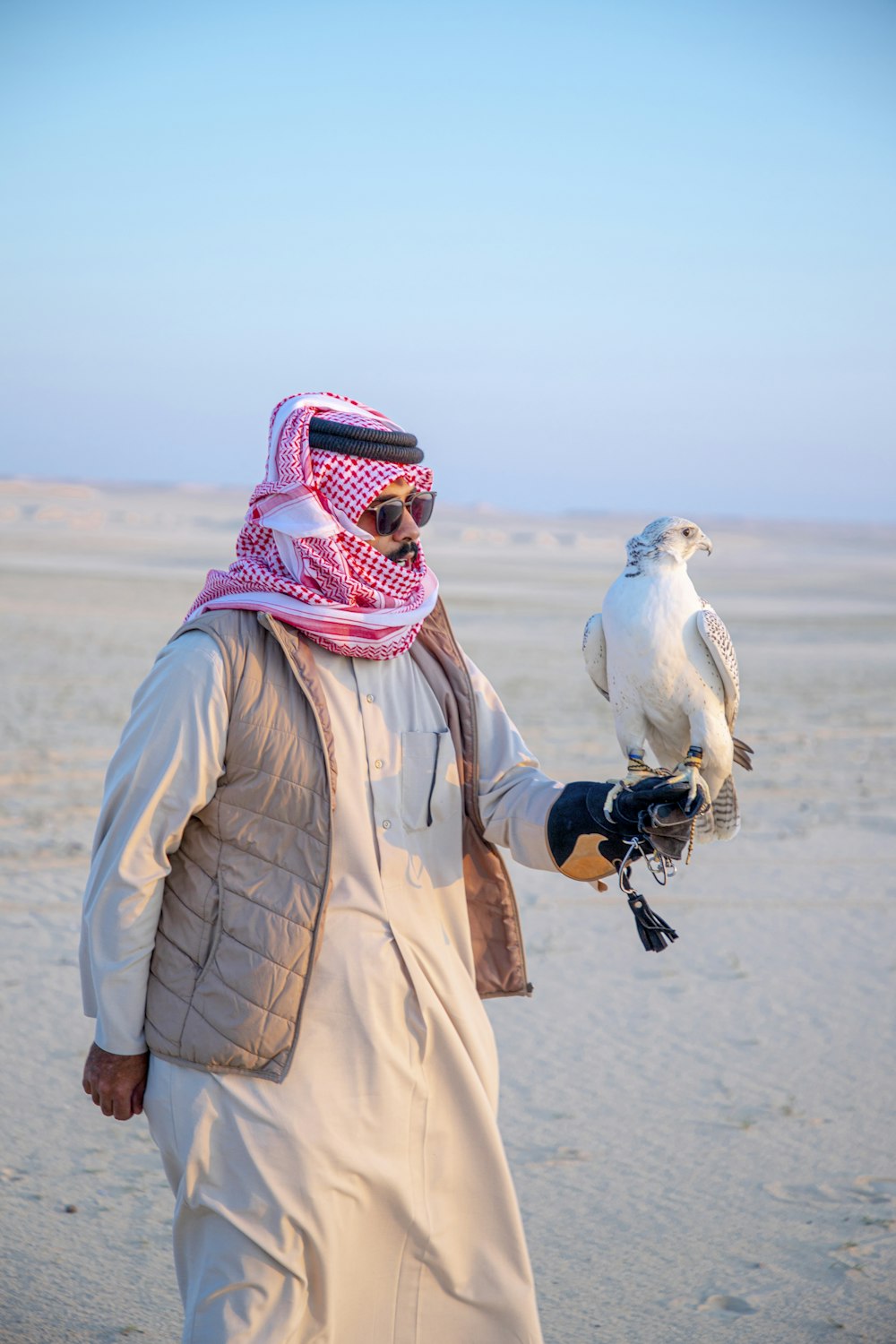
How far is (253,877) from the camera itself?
74.9 inches

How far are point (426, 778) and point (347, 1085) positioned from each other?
524 millimetres

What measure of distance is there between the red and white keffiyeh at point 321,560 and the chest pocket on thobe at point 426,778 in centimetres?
17

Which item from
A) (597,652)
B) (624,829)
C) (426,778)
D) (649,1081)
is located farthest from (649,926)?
(649,1081)

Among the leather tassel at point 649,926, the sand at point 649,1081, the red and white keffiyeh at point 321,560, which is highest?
the red and white keffiyeh at point 321,560

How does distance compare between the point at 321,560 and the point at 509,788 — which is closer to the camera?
the point at 321,560

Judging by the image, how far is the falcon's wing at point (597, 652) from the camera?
2423 mm

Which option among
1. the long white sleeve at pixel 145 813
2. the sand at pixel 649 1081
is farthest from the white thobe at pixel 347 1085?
the sand at pixel 649 1081

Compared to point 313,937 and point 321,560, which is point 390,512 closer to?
point 321,560

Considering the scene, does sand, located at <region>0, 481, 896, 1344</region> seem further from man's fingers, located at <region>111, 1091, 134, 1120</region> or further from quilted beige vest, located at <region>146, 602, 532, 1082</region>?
quilted beige vest, located at <region>146, 602, 532, 1082</region>

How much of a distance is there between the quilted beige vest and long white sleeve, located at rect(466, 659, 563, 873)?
14.8 inches

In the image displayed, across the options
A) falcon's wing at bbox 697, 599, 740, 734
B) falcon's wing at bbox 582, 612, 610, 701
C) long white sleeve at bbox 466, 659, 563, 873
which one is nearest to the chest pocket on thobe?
long white sleeve at bbox 466, 659, 563, 873

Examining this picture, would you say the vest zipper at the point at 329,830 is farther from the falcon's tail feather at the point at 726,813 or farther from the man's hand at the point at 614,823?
the falcon's tail feather at the point at 726,813

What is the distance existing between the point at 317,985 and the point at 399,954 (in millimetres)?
146

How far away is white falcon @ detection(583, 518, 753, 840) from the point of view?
2.24 metres
